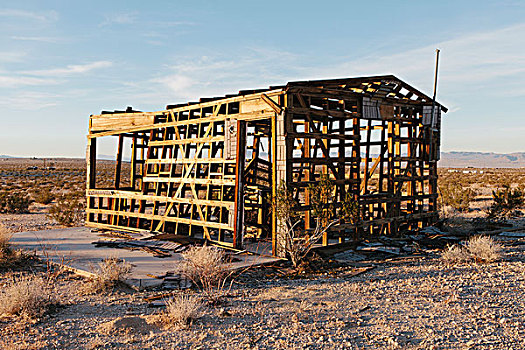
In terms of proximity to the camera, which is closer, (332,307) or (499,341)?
(499,341)

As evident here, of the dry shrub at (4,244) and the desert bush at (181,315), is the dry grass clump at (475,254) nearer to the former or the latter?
the desert bush at (181,315)

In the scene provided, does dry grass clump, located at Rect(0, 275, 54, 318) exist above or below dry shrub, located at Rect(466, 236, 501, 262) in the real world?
below

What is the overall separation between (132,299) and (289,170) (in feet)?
13.5

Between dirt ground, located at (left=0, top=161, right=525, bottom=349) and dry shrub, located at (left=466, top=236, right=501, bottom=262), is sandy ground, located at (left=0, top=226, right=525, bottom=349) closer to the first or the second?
dirt ground, located at (left=0, top=161, right=525, bottom=349)

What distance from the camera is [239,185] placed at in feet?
33.4

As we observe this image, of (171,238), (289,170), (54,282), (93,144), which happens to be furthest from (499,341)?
(93,144)

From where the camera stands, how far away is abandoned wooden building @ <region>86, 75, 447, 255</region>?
388 inches

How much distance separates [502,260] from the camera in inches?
387

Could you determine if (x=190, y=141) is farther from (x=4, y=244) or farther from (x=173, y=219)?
(x=4, y=244)

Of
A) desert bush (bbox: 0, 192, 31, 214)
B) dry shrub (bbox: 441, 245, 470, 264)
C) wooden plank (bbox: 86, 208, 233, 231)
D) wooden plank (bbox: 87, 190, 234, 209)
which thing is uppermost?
wooden plank (bbox: 87, 190, 234, 209)

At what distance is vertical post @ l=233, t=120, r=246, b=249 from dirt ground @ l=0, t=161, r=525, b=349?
1.60 metres

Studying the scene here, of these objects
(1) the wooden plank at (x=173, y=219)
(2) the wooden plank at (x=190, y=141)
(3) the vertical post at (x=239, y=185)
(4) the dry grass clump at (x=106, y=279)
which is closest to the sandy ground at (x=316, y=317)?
(4) the dry grass clump at (x=106, y=279)

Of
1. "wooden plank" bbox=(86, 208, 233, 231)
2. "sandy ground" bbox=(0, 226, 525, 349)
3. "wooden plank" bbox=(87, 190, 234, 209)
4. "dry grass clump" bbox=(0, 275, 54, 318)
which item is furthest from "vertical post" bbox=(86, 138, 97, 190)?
"dry grass clump" bbox=(0, 275, 54, 318)

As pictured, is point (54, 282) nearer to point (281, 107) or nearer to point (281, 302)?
point (281, 302)
